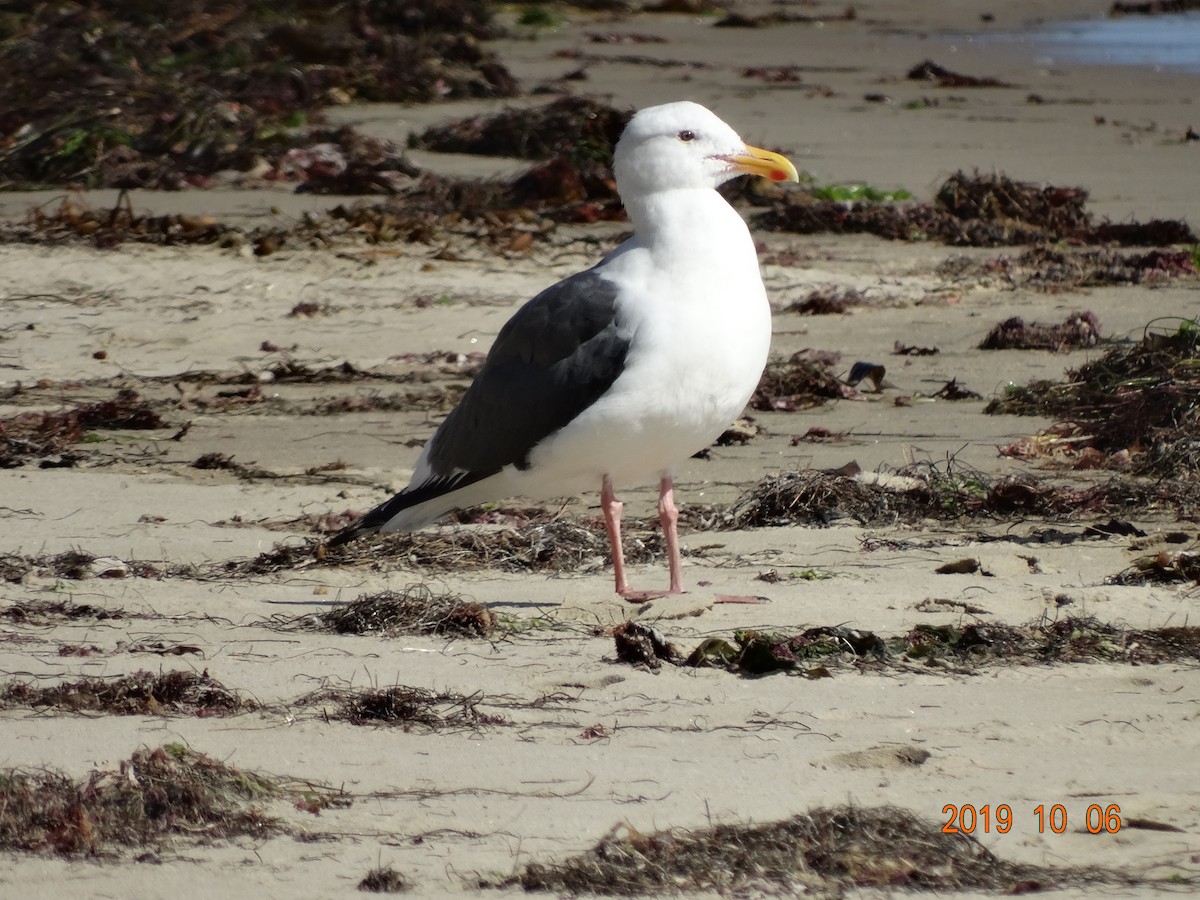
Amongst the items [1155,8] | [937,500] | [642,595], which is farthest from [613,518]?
[1155,8]

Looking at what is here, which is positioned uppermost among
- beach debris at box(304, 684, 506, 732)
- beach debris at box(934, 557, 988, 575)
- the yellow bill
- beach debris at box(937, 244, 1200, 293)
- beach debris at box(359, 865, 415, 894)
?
the yellow bill

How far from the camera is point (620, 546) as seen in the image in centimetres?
566

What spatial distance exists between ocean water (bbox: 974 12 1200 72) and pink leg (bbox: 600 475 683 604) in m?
15.5

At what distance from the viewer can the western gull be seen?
5340 millimetres

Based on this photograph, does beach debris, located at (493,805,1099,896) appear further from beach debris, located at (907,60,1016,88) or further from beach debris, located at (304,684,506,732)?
beach debris, located at (907,60,1016,88)

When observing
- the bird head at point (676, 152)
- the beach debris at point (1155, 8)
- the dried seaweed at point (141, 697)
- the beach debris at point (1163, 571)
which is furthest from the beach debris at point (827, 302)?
the beach debris at point (1155, 8)

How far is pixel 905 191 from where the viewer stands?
12375mm

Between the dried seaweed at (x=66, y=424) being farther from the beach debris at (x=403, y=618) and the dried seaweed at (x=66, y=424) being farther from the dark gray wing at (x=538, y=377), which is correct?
the beach debris at (x=403, y=618)

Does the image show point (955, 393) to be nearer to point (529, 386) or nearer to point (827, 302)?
point (827, 302)

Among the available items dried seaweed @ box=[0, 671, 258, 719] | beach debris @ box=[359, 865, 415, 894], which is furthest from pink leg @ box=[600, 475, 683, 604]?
beach debris @ box=[359, 865, 415, 894]

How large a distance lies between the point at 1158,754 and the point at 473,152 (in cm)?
1073

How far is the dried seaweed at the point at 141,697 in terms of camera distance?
14.3 feet
